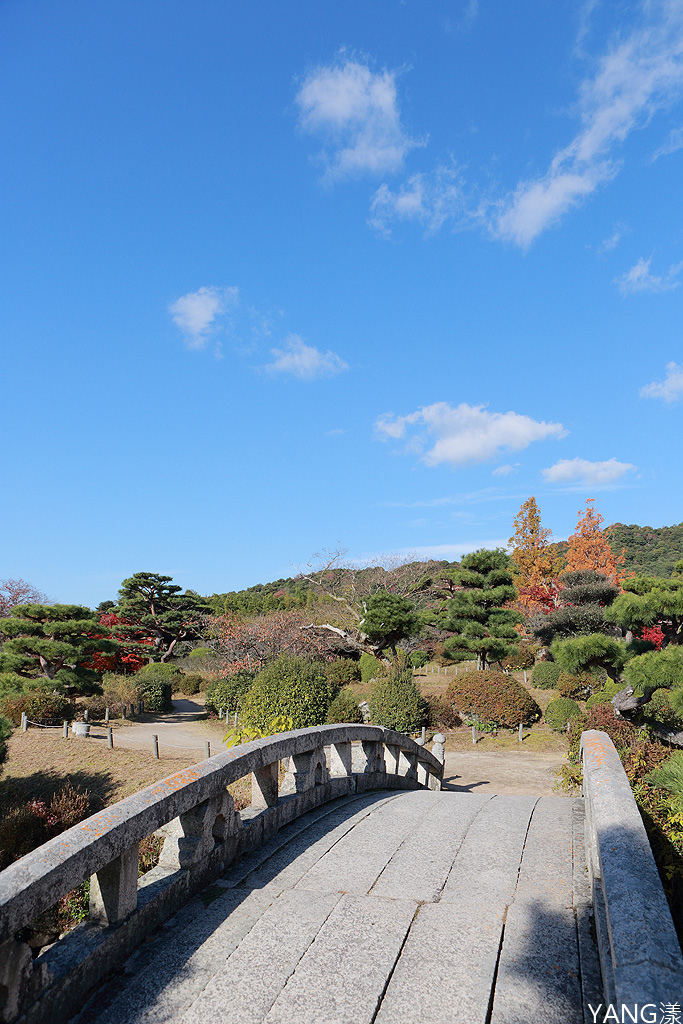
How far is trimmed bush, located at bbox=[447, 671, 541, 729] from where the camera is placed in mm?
20750

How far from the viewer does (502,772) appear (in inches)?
616

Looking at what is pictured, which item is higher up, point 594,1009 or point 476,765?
point 594,1009

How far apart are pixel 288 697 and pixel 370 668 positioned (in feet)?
54.6

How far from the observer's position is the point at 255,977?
269 centimetres

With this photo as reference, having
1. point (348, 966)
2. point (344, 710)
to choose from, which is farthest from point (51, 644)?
point (348, 966)

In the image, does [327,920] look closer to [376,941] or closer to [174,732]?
[376,941]

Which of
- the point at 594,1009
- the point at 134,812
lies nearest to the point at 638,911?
the point at 594,1009

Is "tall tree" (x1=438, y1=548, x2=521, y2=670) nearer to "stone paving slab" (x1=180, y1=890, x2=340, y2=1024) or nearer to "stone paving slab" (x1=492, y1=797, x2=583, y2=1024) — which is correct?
"stone paving slab" (x1=492, y1=797, x2=583, y2=1024)

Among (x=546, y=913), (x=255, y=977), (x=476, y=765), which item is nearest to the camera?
(x=255, y=977)

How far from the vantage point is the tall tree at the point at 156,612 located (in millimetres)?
36906

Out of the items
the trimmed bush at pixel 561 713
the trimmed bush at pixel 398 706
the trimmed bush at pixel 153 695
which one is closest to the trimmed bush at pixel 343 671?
the trimmed bush at pixel 153 695

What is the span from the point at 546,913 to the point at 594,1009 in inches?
33.5

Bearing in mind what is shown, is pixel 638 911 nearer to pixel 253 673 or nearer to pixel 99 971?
pixel 99 971

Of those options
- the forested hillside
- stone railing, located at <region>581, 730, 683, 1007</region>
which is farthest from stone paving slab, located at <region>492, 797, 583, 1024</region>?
the forested hillside
